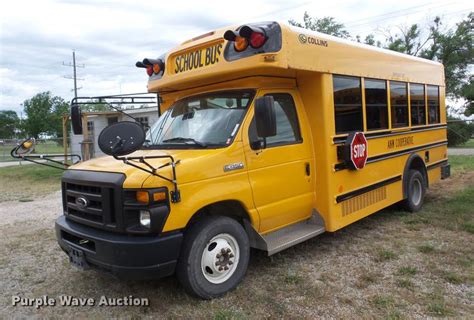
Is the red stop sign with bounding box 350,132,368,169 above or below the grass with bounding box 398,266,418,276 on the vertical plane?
above

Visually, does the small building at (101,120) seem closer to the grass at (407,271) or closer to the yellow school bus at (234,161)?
the yellow school bus at (234,161)

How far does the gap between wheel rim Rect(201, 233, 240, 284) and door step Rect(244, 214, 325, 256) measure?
342 millimetres

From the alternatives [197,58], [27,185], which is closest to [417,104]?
[197,58]

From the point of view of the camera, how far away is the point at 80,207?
4008 mm

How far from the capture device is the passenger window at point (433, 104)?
7.83 metres

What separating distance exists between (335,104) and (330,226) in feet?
5.19

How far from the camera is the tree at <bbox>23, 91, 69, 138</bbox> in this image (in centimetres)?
5294

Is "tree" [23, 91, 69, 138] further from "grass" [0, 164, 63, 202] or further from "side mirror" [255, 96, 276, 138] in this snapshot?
"side mirror" [255, 96, 276, 138]

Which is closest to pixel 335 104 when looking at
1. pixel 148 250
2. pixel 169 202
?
pixel 169 202

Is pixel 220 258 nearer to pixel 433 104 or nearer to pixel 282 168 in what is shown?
pixel 282 168

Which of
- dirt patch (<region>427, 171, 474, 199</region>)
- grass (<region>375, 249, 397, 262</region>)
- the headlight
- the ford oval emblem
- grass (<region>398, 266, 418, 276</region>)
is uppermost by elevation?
the ford oval emblem

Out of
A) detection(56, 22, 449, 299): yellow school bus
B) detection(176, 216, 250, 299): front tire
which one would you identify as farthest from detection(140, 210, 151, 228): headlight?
detection(176, 216, 250, 299): front tire

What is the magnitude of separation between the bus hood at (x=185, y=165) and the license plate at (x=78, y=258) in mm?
829

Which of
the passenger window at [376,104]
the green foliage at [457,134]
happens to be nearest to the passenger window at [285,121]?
the passenger window at [376,104]
